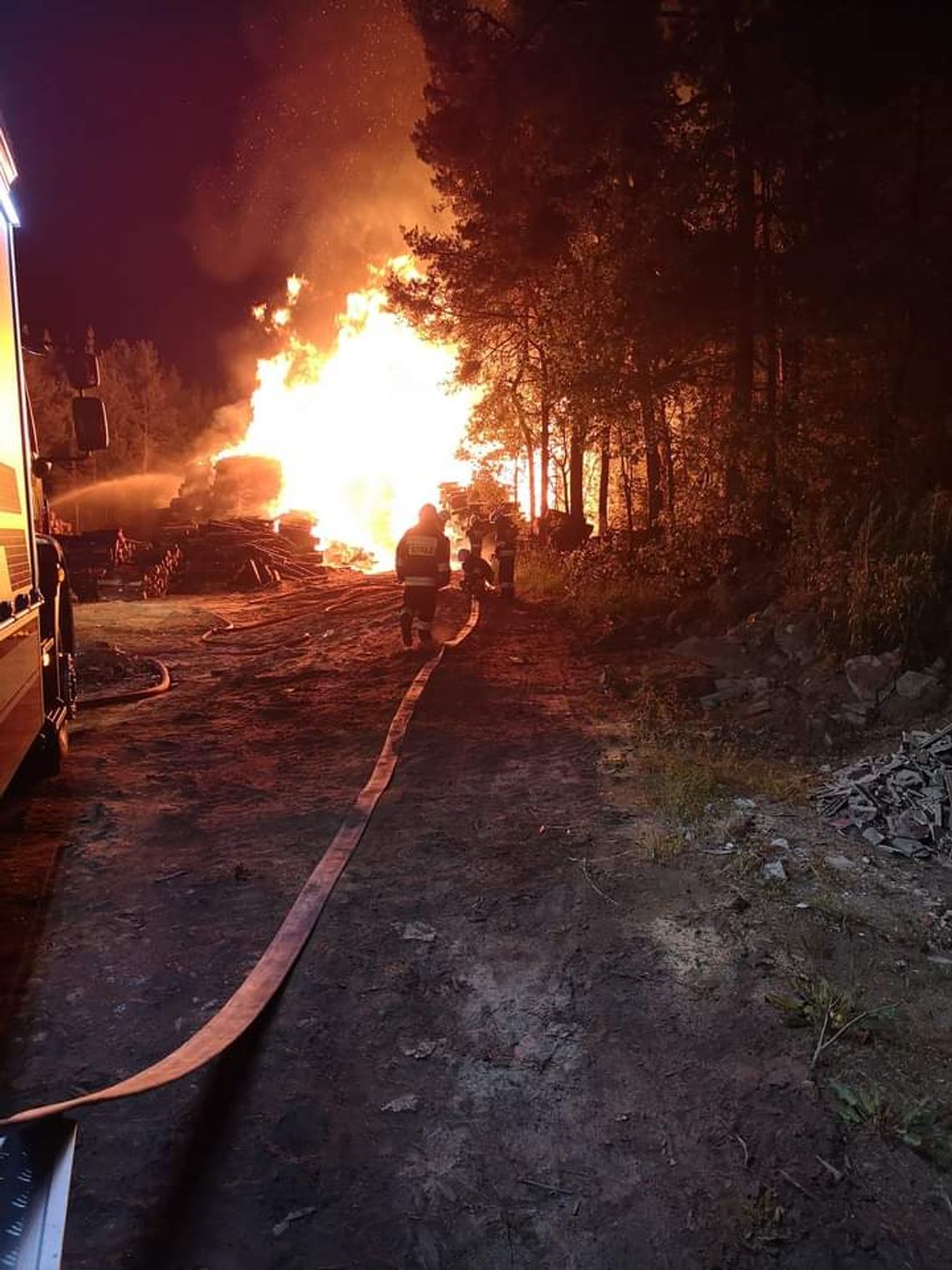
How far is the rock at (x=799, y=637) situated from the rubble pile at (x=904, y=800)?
9.44 ft

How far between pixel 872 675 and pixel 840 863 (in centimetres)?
320

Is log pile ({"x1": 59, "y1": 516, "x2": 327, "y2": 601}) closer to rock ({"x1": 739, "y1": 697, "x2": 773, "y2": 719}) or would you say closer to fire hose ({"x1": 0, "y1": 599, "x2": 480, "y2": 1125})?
rock ({"x1": 739, "y1": 697, "x2": 773, "y2": 719})

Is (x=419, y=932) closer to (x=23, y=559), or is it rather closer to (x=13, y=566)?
(x=13, y=566)

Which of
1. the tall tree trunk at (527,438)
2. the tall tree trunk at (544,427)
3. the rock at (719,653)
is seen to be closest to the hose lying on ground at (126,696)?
the rock at (719,653)

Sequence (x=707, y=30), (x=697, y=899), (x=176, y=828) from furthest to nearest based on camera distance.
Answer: (x=707, y=30), (x=176, y=828), (x=697, y=899)

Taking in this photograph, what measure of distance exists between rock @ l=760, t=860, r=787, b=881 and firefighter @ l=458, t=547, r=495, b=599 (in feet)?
32.7

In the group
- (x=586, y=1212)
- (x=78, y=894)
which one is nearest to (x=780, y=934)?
(x=586, y=1212)

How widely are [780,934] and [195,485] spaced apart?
137ft

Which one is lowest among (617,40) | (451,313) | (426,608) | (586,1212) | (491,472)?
(586,1212)

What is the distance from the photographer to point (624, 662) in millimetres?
9586

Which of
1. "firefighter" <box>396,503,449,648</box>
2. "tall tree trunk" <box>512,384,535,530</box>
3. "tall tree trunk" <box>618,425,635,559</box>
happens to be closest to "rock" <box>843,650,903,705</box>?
"firefighter" <box>396,503,449,648</box>

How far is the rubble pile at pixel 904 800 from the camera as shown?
4.34 meters

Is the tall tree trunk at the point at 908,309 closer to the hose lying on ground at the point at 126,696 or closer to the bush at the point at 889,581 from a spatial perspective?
the bush at the point at 889,581

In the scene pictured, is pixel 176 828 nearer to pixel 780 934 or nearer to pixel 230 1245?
pixel 230 1245
